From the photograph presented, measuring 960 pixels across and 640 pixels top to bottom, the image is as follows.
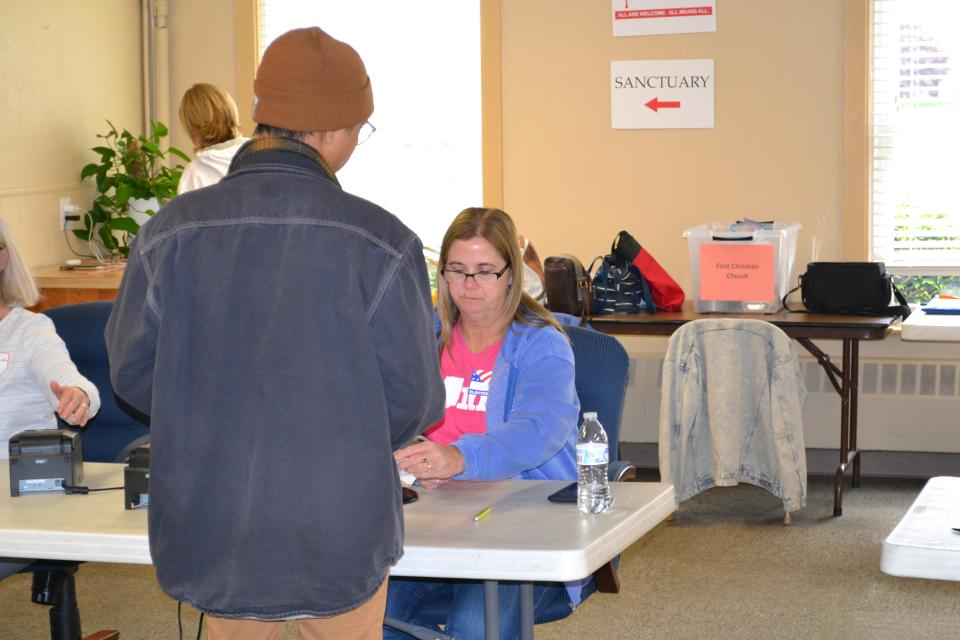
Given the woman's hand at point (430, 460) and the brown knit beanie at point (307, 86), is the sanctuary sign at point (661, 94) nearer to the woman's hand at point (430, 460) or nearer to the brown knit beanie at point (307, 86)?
the woman's hand at point (430, 460)

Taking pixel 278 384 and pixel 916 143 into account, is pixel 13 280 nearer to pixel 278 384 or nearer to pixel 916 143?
pixel 278 384

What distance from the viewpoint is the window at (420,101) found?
5.83 metres

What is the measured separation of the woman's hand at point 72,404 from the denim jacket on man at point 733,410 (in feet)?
7.81

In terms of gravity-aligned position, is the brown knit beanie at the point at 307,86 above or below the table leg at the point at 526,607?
above

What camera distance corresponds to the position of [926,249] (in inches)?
211

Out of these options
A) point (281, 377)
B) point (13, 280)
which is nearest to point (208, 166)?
point (13, 280)

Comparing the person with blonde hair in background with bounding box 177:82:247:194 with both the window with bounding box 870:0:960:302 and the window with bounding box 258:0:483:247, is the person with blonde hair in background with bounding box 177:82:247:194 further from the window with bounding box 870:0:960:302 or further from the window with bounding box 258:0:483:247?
the window with bounding box 870:0:960:302

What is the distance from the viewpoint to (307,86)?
172 centimetres

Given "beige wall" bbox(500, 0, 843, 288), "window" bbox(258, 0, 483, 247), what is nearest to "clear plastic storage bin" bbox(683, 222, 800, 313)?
"beige wall" bbox(500, 0, 843, 288)

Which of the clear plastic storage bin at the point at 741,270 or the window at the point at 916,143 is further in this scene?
the window at the point at 916,143

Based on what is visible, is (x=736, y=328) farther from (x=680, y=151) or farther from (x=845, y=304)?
(x=680, y=151)

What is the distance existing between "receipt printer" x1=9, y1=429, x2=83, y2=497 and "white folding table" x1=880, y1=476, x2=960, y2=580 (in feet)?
4.92

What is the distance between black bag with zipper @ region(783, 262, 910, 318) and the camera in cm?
483

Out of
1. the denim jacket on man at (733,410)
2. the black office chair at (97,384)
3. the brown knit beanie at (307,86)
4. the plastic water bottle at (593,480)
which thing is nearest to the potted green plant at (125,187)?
the black office chair at (97,384)
